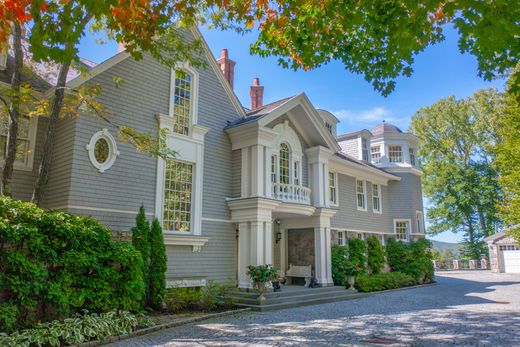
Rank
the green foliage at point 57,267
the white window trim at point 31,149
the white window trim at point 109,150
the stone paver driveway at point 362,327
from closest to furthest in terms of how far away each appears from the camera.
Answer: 1. the green foliage at point 57,267
2. the stone paver driveway at point 362,327
3. the white window trim at point 31,149
4. the white window trim at point 109,150

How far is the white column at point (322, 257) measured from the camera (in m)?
16.2

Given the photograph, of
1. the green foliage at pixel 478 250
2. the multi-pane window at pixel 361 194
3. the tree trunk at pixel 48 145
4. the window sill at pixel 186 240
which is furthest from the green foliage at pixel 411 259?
the green foliage at pixel 478 250

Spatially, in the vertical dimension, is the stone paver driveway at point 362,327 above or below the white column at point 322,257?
below

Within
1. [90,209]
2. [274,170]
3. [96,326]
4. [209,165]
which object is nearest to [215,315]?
[96,326]

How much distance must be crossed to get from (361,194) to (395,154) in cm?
530

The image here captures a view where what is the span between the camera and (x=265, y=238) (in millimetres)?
13875

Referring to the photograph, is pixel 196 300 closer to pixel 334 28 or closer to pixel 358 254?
pixel 334 28

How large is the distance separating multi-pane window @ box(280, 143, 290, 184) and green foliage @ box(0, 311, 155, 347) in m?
8.48

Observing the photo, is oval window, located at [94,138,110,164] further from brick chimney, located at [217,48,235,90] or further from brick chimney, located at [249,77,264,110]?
brick chimney, located at [249,77,264,110]

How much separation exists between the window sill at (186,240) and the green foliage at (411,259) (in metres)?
12.6

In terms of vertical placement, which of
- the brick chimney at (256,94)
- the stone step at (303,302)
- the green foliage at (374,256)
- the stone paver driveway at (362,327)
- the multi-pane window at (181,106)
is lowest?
the stone paver driveway at (362,327)

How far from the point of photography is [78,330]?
7445 mm

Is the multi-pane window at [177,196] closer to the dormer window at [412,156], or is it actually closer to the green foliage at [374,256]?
the green foliage at [374,256]

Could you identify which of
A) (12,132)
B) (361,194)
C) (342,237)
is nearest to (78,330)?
(12,132)
